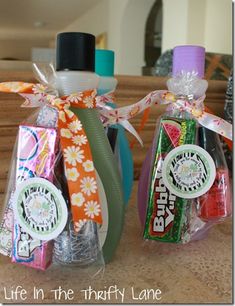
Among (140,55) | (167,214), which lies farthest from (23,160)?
(140,55)

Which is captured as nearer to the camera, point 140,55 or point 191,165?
point 191,165

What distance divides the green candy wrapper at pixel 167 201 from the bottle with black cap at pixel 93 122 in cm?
3

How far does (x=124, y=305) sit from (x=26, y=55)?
507 millimetres

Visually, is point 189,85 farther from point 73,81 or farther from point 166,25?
point 166,25

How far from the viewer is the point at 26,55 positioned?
63cm

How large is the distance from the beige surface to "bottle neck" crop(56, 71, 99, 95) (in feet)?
0.47

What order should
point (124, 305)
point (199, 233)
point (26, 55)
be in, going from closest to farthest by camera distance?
point (124, 305), point (199, 233), point (26, 55)

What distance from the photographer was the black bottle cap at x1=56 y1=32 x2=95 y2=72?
0.89 feet

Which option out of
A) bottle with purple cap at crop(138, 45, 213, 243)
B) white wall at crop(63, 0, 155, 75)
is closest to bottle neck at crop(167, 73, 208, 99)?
bottle with purple cap at crop(138, 45, 213, 243)

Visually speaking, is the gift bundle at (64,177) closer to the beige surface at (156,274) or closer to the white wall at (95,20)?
the beige surface at (156,274)

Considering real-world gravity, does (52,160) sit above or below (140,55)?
below

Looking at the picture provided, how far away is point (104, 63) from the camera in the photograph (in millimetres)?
368

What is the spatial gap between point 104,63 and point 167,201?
16 cm

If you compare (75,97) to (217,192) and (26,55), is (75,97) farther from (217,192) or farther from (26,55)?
(26,55)
